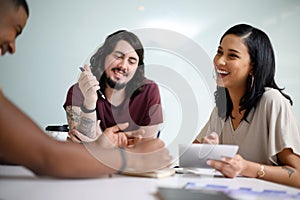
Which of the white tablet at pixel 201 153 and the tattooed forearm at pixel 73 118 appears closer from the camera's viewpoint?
the white tablet at pixel 201 153

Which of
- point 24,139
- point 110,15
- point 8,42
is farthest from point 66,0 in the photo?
point 24,139

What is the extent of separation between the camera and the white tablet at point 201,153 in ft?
3.05

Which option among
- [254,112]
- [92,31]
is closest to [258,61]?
[254,112]

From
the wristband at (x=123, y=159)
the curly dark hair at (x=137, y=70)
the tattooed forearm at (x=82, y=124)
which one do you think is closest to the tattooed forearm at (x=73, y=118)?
the tattooed forearm at (x=82, y=124)

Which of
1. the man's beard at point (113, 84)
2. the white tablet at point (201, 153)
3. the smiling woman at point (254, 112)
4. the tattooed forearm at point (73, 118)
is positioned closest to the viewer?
the white tablet at point (201, 153)

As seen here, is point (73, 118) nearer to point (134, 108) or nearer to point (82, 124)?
point (82, 124)

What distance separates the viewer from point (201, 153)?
941 millimetres

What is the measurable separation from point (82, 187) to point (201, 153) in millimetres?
402

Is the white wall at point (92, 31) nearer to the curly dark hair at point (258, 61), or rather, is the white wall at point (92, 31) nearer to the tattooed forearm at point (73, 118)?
the tattooed forearm at point (73, 118)

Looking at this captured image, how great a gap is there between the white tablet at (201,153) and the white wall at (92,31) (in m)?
1.55

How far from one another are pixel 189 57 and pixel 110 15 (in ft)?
4.80

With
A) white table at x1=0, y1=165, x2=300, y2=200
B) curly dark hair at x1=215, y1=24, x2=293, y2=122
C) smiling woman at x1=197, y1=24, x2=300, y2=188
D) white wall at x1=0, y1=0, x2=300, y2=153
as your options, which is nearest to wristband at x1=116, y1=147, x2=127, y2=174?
white table at x1=0, y1=165, x2=300, y2=200

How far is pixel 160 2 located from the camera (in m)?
2.54

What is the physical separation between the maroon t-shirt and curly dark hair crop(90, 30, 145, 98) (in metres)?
0.05
